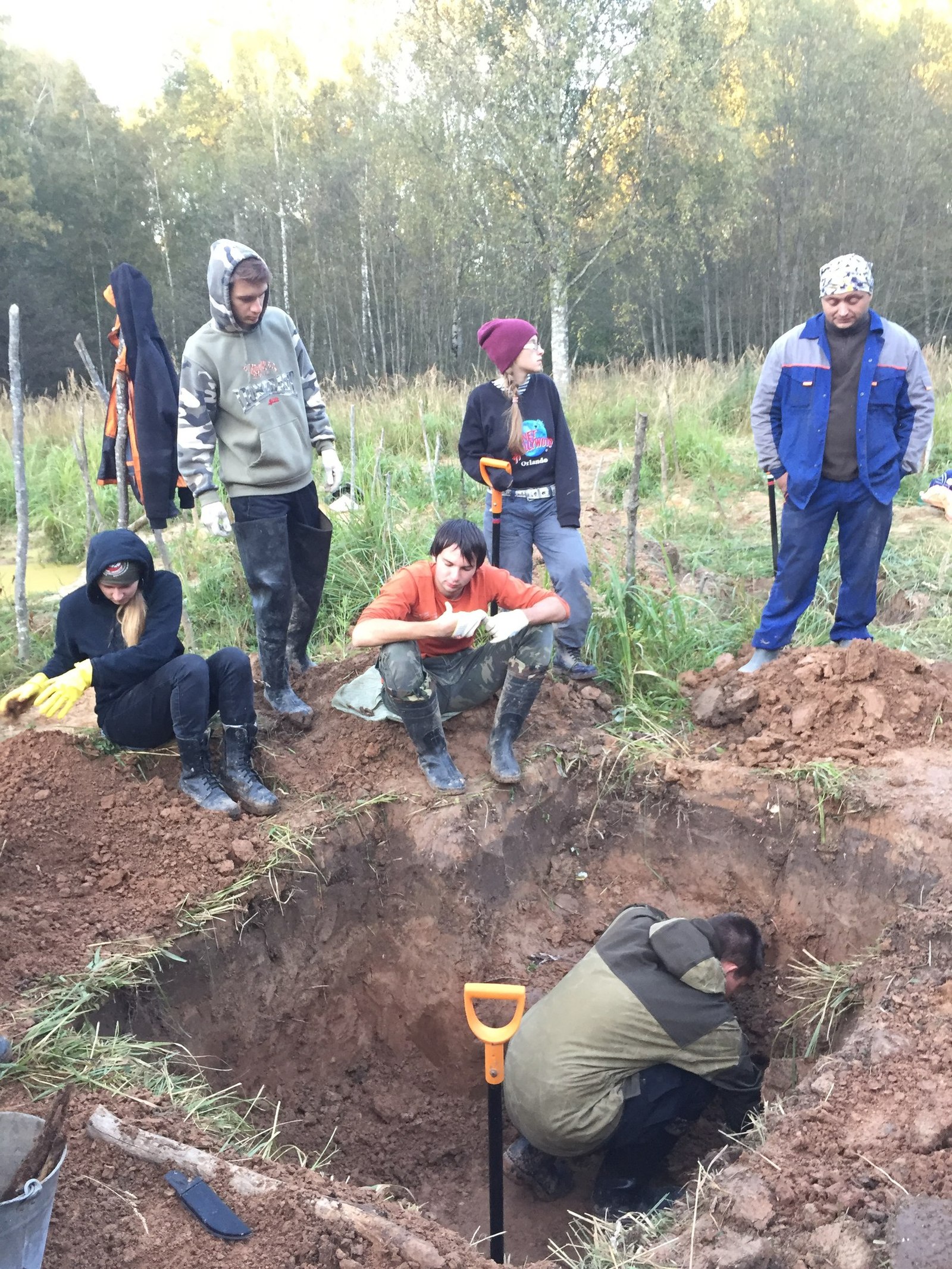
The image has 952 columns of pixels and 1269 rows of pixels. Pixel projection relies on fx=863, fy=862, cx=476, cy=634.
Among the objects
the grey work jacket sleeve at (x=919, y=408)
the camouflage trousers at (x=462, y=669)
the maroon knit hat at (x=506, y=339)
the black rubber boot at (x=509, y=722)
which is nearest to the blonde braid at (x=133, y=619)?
the camouflage trousers at (x=462, y=669)

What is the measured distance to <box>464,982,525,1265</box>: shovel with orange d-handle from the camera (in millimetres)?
2260

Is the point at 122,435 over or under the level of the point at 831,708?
over

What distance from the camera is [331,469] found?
3.83 metres

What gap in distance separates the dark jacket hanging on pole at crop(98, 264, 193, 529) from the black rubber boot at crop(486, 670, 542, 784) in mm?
1619

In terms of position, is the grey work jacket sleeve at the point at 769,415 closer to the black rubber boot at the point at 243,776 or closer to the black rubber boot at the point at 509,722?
the black rubber boot at the point at 509,722

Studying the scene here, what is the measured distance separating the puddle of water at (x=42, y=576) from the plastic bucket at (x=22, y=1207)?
4641 millimetres

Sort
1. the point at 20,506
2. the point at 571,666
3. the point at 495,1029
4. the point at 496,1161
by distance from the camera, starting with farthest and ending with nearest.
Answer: the point at 20,506, the point at 571,666, the point at 496,1161, the point at 495,1029

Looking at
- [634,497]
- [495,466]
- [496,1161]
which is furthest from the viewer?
[634,497]

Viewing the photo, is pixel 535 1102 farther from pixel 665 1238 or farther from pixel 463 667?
pixel 463 667

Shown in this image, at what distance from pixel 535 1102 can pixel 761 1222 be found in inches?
36.4

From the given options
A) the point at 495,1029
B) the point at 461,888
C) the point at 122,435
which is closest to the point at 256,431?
the point at 122,435

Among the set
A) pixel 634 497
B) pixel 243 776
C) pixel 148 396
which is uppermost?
pixel 148 396

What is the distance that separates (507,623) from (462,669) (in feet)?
1.24

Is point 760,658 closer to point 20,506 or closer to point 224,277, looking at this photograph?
point 224,277
